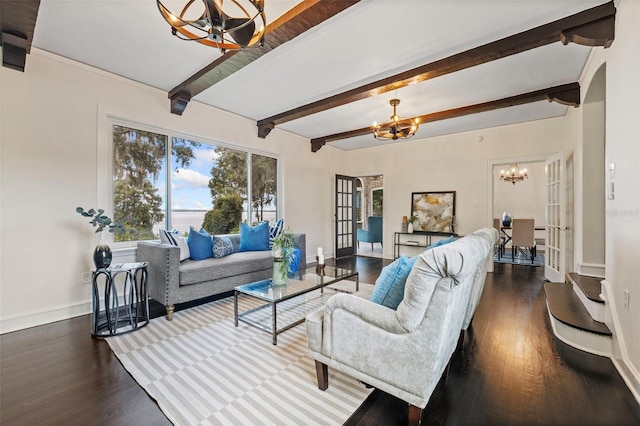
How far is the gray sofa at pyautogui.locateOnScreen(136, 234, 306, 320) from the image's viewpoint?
9.27 ft

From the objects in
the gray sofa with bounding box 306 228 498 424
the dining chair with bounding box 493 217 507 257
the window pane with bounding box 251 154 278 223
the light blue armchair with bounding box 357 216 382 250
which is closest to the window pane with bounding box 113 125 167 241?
the window pane with bounding box 251 154 278 223

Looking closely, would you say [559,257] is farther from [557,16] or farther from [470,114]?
[557,16]

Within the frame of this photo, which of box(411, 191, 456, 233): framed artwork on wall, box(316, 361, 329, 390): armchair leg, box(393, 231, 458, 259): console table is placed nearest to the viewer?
box(316, 361, 329, 390): armchair leg

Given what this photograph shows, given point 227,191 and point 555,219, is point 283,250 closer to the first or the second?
point 227,191

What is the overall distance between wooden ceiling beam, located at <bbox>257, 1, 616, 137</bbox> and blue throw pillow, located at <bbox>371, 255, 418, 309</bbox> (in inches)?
93.6

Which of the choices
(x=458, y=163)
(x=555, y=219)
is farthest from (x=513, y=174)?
(x=555, y=219)

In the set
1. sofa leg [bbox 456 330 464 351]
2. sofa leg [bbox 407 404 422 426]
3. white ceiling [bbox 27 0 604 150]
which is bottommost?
sofa leg [bbox 456 330 464 351]

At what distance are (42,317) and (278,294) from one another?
2491 millimetres

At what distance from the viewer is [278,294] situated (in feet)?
8.18

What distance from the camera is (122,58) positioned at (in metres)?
2.95

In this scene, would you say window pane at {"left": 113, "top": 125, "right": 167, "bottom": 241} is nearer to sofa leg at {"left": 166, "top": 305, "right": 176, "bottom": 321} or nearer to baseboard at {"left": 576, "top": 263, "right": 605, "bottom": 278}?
sofa leg at {"left": 166, "top": 305, "right": 176, "bottom": 321}

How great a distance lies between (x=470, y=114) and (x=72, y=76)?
17.3 ft

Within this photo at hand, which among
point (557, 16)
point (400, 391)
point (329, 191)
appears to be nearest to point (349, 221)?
point (329, 191)

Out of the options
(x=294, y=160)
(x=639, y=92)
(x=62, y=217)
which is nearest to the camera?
(x=639, y=92)
